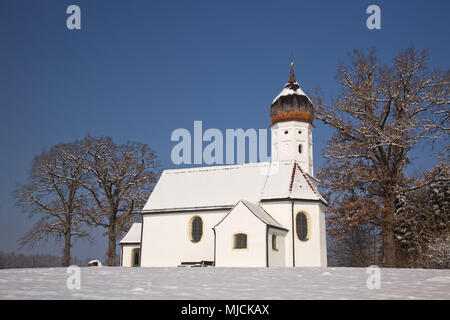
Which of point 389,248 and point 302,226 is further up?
point 302,226

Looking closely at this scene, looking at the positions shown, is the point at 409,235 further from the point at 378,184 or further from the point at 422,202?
the point at 378,184

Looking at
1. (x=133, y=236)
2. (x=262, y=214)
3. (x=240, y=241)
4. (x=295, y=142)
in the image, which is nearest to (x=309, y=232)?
(x=262, y=214)

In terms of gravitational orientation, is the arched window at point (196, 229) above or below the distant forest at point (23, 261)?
above

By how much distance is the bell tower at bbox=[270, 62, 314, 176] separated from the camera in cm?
3378

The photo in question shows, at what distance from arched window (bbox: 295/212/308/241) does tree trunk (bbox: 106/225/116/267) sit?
1560 cm

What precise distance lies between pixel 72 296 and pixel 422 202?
28.5 m

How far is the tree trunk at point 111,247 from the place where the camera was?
36500 millimetres

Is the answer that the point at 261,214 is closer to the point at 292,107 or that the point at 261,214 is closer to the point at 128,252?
the point at 292,107

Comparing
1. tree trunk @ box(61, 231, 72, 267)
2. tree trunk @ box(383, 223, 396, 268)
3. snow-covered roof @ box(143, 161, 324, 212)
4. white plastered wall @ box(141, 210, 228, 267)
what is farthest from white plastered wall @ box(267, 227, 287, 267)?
tree trunk @ box(61, 231, 72, 267)

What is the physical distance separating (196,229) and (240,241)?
4.87 m

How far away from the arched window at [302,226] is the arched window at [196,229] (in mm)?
6449

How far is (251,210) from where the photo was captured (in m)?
26.9

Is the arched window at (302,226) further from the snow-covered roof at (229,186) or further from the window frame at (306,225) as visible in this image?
the snow-covered roof at (229,186)

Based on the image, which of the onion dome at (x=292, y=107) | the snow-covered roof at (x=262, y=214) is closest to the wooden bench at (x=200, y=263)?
the snow-covered roof at (x=262, y=214)
